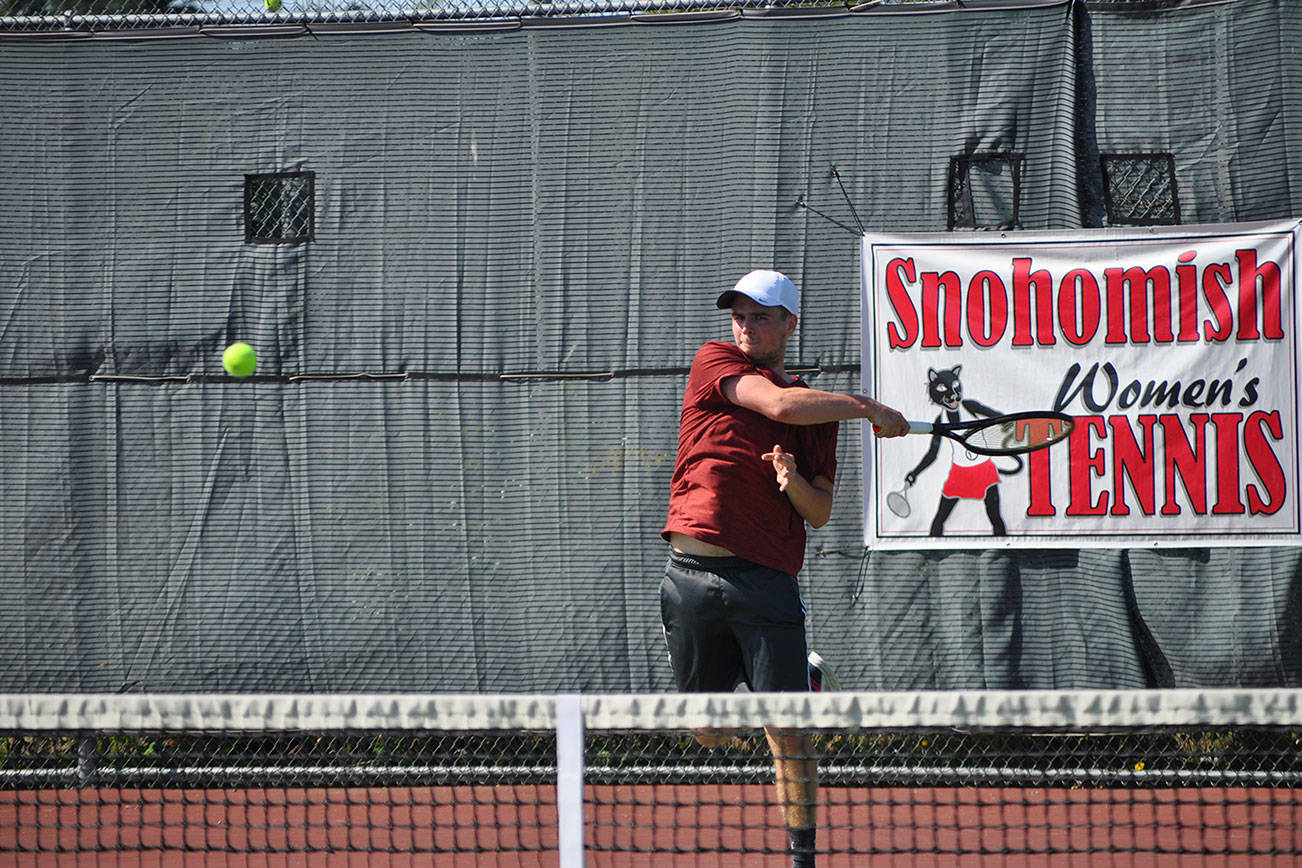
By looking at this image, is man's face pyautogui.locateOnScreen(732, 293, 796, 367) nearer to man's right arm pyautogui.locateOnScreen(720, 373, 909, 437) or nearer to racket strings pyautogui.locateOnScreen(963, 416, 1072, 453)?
man's right arm pyautogui.locateOnScreen(720, 373, 909, 437)

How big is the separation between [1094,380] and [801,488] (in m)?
1.64

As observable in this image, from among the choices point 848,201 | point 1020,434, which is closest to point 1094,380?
point 1020,434

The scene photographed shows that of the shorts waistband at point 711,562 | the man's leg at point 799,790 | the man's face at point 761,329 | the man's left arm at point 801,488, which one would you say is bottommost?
the man's leg at point 799,790

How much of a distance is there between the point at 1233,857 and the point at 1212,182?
80.5 inches

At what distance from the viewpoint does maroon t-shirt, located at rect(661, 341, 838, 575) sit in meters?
2.93

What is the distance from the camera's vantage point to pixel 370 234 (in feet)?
14.2

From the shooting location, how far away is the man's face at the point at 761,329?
9.89 ft

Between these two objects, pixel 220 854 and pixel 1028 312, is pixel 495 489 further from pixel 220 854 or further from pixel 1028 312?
pixel 1028 312

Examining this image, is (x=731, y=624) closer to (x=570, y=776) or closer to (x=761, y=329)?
(x=761, y=329)

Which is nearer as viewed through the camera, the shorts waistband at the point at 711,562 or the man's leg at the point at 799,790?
the man's leg at the point at 799,790

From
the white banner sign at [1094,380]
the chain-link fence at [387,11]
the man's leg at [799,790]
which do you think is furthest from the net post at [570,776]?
the chain-link fence at [387,11]

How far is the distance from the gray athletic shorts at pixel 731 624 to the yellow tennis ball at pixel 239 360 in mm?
1905

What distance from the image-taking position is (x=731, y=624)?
2941 mm

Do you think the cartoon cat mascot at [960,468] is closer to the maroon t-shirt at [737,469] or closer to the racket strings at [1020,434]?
the racket strings at [1020,434]
